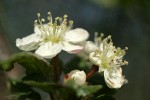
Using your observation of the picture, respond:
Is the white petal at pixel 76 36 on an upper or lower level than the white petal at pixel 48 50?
upper

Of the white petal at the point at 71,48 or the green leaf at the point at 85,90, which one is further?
the white petal at the point at 71,48

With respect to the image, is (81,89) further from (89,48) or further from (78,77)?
(89,48)

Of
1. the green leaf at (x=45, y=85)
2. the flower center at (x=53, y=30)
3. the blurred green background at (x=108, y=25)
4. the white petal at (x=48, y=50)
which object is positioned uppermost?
the flower center at (x=53, y=30)

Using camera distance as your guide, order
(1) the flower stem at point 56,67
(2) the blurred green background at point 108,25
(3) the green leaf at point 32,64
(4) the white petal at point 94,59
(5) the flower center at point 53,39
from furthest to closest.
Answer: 1. (2) the blurred green background at point 108,25
2. (5) the flower center at point 53,39
3. (4) the white petal at point 94,59
4. (1) the flower stem at point 56,67
5. (3) the green leaf at point 32,64

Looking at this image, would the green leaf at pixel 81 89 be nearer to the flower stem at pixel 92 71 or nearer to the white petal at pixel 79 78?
the white petal at pixel 79 78

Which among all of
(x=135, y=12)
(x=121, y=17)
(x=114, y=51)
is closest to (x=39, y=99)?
(x=114, y=51)

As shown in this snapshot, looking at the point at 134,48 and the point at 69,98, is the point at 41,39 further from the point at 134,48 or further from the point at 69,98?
the point at 134,48

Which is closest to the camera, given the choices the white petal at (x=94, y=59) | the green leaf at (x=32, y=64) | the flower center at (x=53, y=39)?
the green leaf at (x=32, y=64)

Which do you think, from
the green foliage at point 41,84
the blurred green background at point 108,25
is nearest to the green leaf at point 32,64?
the green foliage at point 41,84
